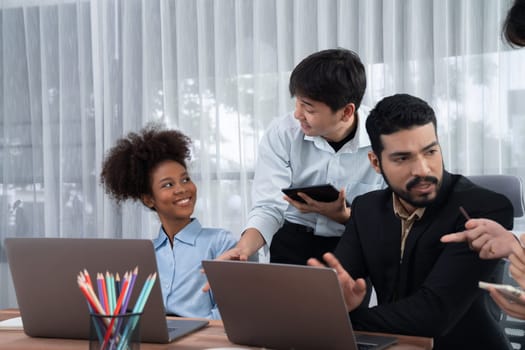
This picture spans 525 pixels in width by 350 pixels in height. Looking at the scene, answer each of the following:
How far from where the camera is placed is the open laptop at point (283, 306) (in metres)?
1.21

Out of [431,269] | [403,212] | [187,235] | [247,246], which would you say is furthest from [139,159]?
[431,269]

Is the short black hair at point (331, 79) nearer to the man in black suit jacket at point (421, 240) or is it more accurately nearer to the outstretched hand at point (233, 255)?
the man in black suit jacket at point (421, 240)

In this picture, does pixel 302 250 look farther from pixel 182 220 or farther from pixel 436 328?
pixel 436 328

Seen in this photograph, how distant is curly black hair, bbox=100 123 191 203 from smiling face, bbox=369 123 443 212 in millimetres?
856

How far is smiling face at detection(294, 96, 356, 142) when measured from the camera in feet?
7.09

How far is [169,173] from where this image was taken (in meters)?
2.32

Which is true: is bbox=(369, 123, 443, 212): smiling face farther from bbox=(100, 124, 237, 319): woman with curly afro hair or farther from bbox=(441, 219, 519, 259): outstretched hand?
bbox=(100, 124, 237, 319): woman with curly afro hair

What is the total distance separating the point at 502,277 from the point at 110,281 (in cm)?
113

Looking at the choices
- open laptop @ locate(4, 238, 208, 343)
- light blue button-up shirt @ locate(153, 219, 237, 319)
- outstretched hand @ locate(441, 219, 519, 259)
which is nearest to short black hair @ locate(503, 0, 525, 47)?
outstretched hand @ locate(441, 219, 519, 259)

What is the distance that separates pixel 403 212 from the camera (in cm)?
180

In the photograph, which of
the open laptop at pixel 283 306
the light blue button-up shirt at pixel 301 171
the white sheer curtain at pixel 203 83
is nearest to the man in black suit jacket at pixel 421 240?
the open laptop at pixel 283 306

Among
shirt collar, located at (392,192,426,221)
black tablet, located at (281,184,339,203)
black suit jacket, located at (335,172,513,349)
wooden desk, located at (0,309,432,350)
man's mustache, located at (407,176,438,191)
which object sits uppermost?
man's mustache, located at (407,176,438,191)

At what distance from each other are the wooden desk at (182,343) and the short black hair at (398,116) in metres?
0.57

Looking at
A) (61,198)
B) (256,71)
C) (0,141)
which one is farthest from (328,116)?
(0,141)
